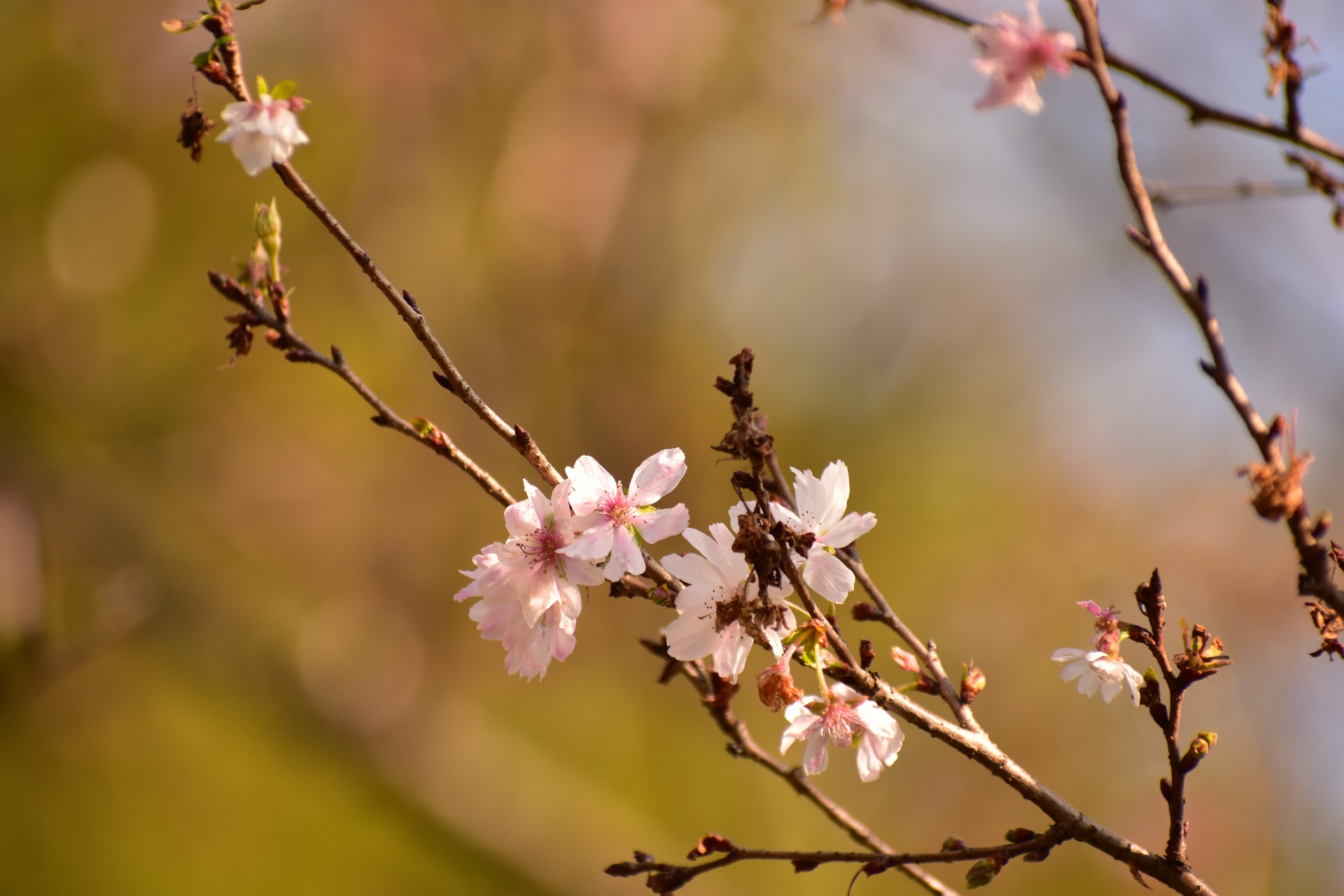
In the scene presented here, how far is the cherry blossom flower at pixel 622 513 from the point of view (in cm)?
59

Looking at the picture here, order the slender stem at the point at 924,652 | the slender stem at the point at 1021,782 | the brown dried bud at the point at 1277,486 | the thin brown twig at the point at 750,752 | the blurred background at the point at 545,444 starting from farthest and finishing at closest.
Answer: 1. the blurred background at the point at 545,444
2. the thin brown twig at the point at 750,752
3. the slender stem at the point at 924,652
4. the slender stem at the point at 1021,782
5. the brown dried bud at the point at 1277,486

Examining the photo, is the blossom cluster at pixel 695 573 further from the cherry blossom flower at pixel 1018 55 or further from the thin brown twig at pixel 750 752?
the cherry blossom flower at pixel 1018 55

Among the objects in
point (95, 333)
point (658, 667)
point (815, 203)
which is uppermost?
point (815, 203)

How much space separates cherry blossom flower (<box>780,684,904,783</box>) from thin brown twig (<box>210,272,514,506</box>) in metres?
0.30

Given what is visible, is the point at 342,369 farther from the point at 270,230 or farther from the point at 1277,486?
the point at 1277,486

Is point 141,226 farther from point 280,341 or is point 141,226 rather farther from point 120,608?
point 280,341

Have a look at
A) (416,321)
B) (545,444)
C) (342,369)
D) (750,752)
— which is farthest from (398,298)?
(545,444)

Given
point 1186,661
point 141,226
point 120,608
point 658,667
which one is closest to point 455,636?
point 658,667

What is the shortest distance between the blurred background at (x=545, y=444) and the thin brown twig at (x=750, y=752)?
1671mm

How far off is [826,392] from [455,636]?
213cm

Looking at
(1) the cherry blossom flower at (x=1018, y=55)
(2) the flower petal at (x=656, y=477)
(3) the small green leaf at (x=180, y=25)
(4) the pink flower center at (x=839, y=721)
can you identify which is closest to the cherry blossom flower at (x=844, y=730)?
(4) the pink flower center at (x=839, y=721)

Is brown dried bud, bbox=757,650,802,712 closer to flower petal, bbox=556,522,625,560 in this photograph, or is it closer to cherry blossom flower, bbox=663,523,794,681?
cherry blossom flower, bbox=663,523,794,681

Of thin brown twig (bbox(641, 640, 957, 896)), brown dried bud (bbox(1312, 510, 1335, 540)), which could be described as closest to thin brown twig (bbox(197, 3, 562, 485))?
thin brown twig (bbox(641, 640, 957, 896))

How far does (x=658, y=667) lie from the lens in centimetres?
368
